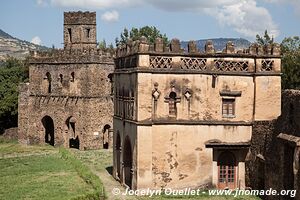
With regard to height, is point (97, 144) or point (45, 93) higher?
point (45, 93)

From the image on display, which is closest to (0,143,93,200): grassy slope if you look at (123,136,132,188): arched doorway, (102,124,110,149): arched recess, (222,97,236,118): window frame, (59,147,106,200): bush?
(59,147,106,200): bush

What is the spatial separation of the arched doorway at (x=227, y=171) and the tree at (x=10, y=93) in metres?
32.1

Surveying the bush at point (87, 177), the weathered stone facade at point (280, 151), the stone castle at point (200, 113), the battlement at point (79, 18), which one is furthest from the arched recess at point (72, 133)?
the weathered stone facade at point (280, 151)

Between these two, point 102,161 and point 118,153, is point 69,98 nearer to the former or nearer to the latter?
point 102,161

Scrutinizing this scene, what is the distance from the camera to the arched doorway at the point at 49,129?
48.8 metres

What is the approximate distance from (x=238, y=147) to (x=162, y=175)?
3.81m

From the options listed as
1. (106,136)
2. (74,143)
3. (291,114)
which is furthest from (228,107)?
(74,143)

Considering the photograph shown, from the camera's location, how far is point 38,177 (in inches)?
1160

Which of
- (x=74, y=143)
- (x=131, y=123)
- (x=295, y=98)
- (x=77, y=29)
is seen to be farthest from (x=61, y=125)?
(x=295, y=98)

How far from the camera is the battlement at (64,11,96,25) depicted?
5047 centimetres

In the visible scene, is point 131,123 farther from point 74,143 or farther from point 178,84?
point 74,143

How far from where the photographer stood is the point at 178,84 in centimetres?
2477

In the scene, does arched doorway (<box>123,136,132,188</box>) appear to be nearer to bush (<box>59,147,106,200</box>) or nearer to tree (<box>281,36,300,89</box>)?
bush (<box>59,147,106,200</box>)

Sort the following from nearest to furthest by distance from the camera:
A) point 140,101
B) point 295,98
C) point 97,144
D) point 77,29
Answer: point 295,98 < point 140,101 < point 97,144 < point 77,29
